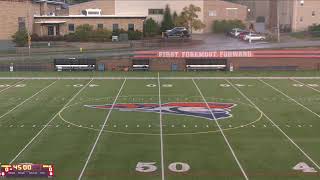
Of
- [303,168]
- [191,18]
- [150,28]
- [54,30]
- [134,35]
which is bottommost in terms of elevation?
[303,168]

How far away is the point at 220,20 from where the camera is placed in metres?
84.6

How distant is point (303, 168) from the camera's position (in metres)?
16.8

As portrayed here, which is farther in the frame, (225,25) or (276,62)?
(225,25)

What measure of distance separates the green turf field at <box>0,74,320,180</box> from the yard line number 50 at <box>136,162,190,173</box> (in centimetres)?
3

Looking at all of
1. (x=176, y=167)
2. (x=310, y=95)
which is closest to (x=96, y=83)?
(x=310, y=95)

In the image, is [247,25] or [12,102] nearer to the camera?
[12,102]

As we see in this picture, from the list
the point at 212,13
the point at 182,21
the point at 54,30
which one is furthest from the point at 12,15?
the point at 212,13

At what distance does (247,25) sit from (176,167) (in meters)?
71.4

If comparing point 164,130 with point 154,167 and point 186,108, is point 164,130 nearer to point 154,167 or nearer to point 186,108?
point 186,108

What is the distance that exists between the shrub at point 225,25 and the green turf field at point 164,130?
4809 cm

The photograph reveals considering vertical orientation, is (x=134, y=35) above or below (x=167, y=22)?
below

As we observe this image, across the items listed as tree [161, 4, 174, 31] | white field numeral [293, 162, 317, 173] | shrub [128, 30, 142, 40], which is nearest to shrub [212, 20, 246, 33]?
tree [161, 4, 174, 31]

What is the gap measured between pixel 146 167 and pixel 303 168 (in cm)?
519

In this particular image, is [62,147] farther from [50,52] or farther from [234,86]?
[50,52]
